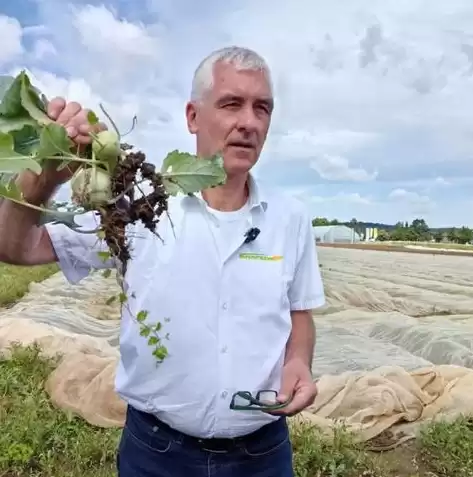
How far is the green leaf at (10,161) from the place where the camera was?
0.77m

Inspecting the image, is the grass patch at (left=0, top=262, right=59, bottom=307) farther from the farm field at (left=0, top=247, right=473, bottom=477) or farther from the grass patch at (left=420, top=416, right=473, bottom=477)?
the grass patch at (left=420, top=416, right=473, bottom=477)

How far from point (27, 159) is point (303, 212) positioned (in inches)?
28.8

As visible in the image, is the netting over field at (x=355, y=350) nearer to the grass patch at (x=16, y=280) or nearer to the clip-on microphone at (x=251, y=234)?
the grass patch at (x=16, y=280)

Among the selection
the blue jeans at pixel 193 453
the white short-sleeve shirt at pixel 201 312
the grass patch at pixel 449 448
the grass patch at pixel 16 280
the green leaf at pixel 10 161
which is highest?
the green leaf at pixel 10 161

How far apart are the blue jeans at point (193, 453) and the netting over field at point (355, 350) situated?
1.89 meters

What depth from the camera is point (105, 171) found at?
34.0 inches

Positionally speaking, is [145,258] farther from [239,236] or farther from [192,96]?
[192,96]

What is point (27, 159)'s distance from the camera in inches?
30.6

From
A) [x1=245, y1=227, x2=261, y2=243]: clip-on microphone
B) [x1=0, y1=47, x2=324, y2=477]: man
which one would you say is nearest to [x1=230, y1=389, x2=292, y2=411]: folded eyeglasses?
[x1=0, y1=47, x2=324, y2=477]: man

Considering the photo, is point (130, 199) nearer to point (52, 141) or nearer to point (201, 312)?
point (52, 141)

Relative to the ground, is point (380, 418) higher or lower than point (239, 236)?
lower

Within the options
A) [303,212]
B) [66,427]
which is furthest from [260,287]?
[66,427]

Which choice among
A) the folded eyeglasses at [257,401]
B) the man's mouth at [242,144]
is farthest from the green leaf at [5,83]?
the folded eyeglasses at [257,401]

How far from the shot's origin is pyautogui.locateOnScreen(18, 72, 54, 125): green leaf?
88cm
